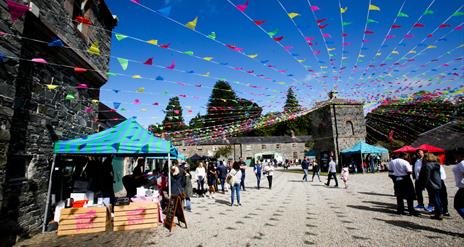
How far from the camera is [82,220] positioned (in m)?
5.43

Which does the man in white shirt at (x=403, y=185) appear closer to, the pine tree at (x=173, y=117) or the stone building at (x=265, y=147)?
the pine tree at (x=173, y=117)

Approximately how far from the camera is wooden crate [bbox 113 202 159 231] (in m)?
5.55

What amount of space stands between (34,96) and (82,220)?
2990mm

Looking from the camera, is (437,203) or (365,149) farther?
(365,149)

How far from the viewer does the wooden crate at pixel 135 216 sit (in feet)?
18.2

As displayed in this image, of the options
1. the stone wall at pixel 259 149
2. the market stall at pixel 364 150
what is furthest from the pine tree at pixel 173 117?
the market stall at pixel 364 150

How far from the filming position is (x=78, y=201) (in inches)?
223

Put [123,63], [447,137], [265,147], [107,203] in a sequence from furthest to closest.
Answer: [265,147] → [447,137] → [107,203] → [123,63]

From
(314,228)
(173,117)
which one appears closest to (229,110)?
(173,117)

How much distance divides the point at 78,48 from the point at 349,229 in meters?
8.40

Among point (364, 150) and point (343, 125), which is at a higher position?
point (343, 125)

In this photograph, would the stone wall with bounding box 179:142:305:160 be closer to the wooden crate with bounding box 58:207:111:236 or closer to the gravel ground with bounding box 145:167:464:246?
the gravel ground with bounding box 145:167:464:246

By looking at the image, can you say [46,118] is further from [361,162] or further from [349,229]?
[361,162]

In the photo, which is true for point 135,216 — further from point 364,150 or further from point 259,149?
point 259,149
